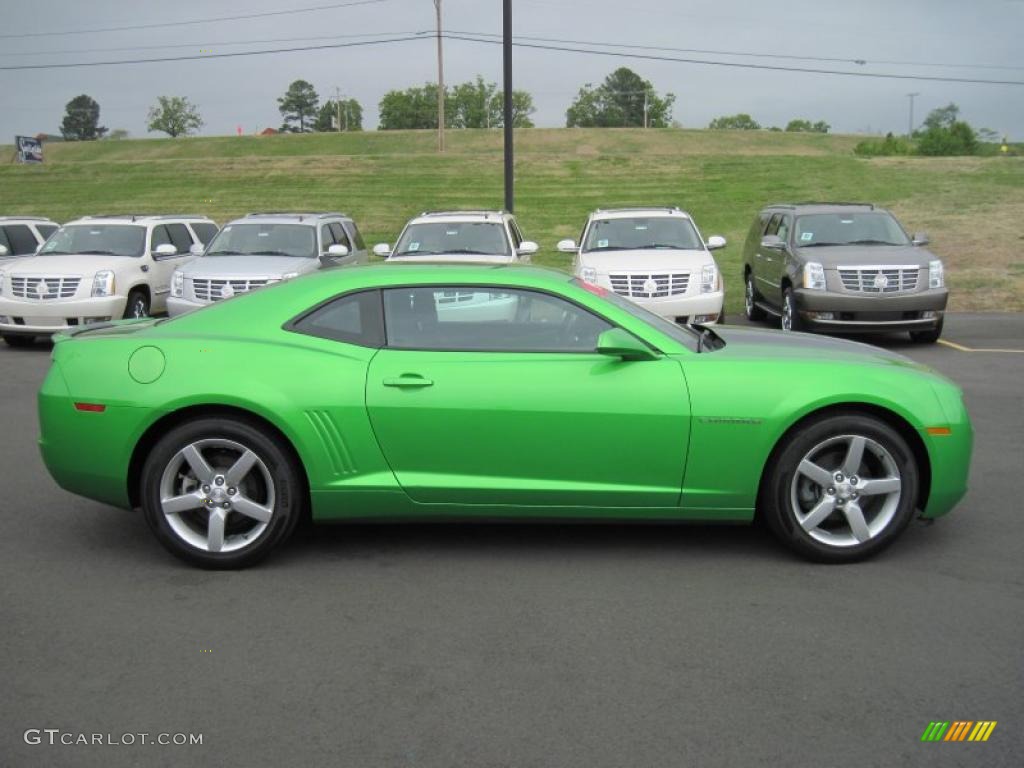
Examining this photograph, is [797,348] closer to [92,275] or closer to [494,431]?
[494,431]

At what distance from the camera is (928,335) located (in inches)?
537

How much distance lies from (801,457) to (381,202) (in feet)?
114

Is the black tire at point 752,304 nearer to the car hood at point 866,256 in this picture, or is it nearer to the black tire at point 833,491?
the car hood at point 866,256

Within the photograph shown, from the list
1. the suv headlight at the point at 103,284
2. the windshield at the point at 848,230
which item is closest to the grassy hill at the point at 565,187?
the windshield at the point at 848,230

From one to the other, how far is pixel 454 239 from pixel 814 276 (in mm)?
4771

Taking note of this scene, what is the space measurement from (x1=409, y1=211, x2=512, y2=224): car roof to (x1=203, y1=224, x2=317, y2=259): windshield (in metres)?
1.51

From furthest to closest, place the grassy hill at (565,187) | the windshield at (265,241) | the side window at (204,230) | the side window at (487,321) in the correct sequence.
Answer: the grassy hill at (565,187)
the side window at (204,230)
the windshield at (265,241)
the side window at (487,321)

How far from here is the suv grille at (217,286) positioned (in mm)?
13195

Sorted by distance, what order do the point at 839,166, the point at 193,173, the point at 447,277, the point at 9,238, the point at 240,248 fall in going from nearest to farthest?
1. the point at 447,277
2. the point at 240,248
3. the point at 9,238
4. the point at 839,166
5. the point at 193,173

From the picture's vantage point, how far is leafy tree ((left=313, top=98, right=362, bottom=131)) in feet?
462

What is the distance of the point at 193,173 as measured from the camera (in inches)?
1839

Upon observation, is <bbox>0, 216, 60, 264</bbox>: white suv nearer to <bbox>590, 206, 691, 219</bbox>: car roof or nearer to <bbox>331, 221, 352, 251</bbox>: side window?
<bbox>331, 221, 352, 251</bbox>: side window

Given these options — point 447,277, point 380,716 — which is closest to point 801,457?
point 447,277

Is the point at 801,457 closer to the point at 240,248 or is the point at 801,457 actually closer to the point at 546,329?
the point at 546,329
